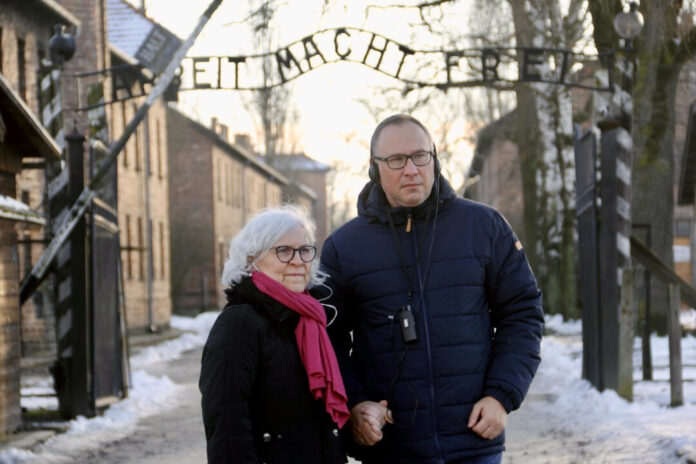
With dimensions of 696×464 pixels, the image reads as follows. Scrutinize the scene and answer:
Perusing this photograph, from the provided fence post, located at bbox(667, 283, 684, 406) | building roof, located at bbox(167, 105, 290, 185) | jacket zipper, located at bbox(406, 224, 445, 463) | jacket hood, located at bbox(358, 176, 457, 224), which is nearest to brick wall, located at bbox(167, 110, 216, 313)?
building roof, located at bbox(167, 105, 290, 185)

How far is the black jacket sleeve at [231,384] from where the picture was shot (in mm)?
3711

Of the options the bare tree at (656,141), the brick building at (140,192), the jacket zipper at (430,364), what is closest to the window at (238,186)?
the brick building at (140,192)

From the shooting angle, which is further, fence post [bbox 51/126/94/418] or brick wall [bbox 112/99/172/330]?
brick wall [bbox 112/99/172/330]

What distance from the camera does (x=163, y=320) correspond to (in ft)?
118

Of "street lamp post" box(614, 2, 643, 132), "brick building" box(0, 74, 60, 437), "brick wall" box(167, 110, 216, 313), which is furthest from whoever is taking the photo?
"brick wall" box(167, 110, 216, 313)

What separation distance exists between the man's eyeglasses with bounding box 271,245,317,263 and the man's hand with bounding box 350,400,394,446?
593 millimetres

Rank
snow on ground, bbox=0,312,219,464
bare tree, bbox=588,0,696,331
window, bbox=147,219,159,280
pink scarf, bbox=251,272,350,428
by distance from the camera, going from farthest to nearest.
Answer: window, bbox=147,219,159,280 → bare tree, bbox=588,0,696,331 → snow on ground, bbox=0,312,219,464 → pink scarf, bbox=251,272,350,428

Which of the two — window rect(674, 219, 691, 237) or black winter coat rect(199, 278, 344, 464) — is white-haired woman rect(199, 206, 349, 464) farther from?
window rect(674, 219, 691, 237)

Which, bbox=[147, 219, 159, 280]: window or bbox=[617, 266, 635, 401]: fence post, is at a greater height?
bbox=[617, 266, 635, 401]: fence post

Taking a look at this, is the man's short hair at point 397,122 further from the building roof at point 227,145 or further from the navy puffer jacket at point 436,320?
the building roof at point 227,145

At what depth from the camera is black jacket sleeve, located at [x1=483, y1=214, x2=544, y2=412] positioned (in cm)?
422

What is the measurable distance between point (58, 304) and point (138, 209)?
23.3 m

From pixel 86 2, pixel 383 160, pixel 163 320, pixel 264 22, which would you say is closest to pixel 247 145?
pixel 163 320

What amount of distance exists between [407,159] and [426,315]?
0.60 meters
